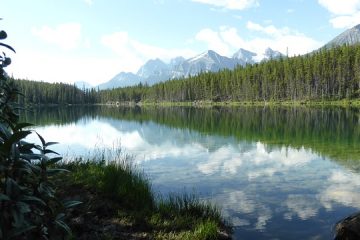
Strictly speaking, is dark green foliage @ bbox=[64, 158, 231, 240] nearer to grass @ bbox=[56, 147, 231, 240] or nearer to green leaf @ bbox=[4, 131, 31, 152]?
grass @ bbox=[56, 147, 231, 240]

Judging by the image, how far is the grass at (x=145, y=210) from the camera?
33.2 feet

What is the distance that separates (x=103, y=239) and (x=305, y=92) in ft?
447

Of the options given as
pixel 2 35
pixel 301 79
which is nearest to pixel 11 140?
pixel 2 35

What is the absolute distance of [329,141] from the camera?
34.8 metres

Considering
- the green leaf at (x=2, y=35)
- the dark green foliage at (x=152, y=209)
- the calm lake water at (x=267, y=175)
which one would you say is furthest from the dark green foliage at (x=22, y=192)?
the calm lake water at (x=267, y=175)

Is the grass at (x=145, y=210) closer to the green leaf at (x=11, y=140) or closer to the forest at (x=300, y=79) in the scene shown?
the green leaf at (x=11, y=140)

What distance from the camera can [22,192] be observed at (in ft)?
10.2

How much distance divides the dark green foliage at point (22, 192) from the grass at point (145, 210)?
5.60 m

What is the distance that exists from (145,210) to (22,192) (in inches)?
336

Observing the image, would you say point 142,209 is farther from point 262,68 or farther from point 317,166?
point 262,68

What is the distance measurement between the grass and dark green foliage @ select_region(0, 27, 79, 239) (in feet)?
18.4

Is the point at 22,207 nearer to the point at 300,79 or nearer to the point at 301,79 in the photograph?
the point at 300,79

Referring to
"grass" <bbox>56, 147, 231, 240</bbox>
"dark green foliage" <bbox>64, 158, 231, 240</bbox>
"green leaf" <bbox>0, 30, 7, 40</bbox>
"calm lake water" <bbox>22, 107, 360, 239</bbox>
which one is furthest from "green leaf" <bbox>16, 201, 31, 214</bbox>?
"calm lake water" <bbox>22, 107, 360, 239</bbox>

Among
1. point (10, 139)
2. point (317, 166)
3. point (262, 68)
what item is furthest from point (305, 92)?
point (10, 139)
